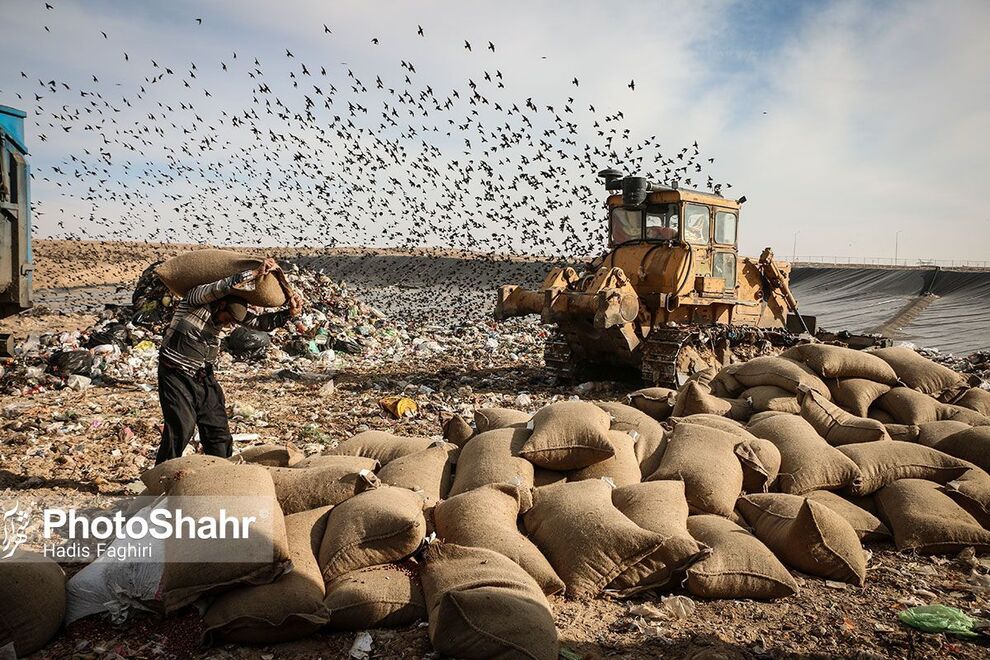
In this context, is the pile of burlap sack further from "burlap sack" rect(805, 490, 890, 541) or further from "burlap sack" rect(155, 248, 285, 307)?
"burlap sack" rect(155, 248, 285, 307)

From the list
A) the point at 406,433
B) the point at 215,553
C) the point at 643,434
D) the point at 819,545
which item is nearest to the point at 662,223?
the point at 406,433

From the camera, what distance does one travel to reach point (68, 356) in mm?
8016

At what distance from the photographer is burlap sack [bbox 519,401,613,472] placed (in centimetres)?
346

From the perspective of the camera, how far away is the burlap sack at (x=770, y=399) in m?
4.82

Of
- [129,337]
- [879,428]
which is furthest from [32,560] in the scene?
[129,337]

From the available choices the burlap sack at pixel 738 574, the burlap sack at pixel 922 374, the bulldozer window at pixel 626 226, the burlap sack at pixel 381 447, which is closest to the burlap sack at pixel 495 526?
the burlap sack at pixel 738 574

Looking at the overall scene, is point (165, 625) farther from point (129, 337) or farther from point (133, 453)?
point (129, 337)

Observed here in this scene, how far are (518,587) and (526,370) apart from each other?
7619 mm

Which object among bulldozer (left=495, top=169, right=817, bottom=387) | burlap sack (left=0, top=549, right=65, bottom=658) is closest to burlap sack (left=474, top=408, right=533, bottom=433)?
burlap sack (left=0, top=549, right=65, bottom=658)

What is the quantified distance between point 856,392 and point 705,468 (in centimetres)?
211

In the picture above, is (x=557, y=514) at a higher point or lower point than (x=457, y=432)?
lower

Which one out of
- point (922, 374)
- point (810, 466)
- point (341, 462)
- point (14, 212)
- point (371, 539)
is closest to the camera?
point (371, 539)

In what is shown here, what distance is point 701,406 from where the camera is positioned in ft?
15.5

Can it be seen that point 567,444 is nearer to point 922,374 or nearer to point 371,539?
point 371,539
